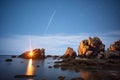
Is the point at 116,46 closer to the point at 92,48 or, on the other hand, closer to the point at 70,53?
the point at 92,48

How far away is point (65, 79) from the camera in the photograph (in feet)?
140

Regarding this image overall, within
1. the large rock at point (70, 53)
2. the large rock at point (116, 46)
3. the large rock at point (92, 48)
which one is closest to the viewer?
the large rock at point (116, 46)

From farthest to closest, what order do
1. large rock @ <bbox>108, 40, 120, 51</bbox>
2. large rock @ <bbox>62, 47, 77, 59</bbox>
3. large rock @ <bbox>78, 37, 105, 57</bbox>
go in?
1. large rock @ <bbox>62, 47, 77, 59</bbox>
2. large rock @ <bbox>78, 37, 105, 57</bbox>
3. large rock @ <bbox>108, 40, 120, 51</bbox>

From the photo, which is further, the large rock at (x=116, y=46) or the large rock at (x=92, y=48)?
the large rock at (x=92, y=48)

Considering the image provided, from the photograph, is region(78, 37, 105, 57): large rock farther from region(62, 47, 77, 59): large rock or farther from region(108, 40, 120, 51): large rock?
region(108, 40, 120, 51): large rock

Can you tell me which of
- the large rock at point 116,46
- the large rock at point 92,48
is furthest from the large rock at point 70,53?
the large rock at point 116,46

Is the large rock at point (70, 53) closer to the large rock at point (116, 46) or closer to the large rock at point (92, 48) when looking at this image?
the large rock at point (92, 48)

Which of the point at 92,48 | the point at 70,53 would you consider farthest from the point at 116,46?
the point at 70,53

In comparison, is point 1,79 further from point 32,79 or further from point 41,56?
point 41,56

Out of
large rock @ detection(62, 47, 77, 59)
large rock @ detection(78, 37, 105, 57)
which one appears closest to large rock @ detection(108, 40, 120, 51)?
large rock @ detection(78, 37, 105, 57)

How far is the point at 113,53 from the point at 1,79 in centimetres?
7810

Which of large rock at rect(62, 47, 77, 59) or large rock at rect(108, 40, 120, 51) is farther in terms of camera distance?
large rock at rect(62, 47, 77, 59)

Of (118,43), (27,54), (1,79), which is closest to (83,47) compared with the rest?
(118,43)

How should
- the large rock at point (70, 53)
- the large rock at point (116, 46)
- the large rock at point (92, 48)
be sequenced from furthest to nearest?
the large rock at point (70, 53)
the large rock at point (92, 48)
the large rock at point (116, 46)
